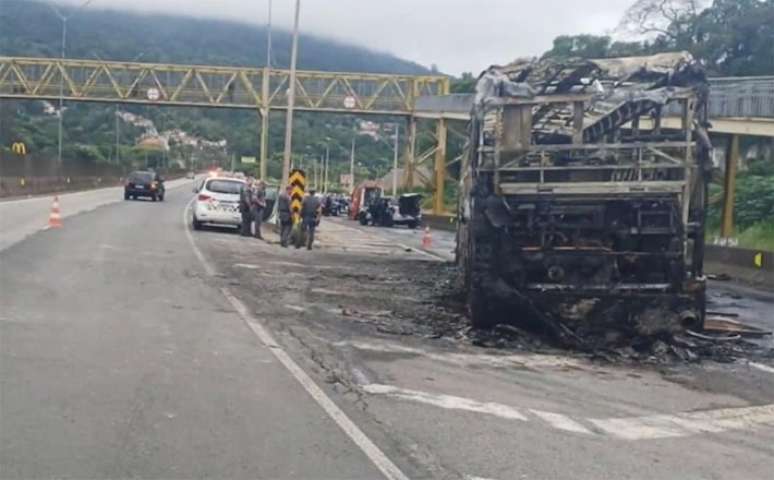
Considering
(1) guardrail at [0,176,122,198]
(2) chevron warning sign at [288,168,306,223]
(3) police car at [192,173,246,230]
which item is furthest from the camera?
(1) guardrail at [0,176,122,198]

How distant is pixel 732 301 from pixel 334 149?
115234mm

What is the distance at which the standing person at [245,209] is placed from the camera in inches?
1259

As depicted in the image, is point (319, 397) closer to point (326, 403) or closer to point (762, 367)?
point (326, 403)

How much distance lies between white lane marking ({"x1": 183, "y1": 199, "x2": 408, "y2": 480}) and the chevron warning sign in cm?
1531

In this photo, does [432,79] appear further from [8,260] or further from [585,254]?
[585,254]

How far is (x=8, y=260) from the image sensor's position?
19.1 meters

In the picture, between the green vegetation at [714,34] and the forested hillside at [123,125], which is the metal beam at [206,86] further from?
the forested hillside at [123,125]

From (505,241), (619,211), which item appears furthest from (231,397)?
(619,211)

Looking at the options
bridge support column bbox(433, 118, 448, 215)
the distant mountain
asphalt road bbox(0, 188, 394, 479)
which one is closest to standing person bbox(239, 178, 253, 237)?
asphalt road bbox(0, 188, 394, 479)

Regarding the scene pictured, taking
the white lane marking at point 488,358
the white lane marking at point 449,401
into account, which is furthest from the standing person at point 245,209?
Answer: the white lane marking at point 449,401

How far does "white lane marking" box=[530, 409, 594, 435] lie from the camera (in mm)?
8445

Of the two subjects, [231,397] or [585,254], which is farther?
[585,254]

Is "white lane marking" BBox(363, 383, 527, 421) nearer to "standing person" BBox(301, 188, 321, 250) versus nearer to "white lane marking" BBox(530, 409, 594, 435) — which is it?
"white lane marking" BBox(530, 409, 594, 435)

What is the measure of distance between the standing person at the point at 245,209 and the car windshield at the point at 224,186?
56cm
